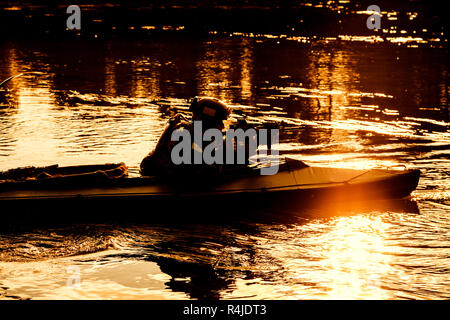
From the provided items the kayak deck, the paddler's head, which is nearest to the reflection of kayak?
the kayak deck

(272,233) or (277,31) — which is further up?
(277,31)

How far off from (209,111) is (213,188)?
1.09 metres

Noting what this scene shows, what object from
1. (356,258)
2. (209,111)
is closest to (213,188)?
(209,111)

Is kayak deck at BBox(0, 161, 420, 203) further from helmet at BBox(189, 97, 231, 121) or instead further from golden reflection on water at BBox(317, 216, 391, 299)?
helmet at BBox(189, 97, 231, 121)

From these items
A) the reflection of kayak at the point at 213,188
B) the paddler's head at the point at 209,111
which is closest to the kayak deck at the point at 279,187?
the reflection of kayak at the point at 213,188

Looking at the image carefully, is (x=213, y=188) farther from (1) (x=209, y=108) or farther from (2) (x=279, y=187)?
(1) (x=209, y=108)

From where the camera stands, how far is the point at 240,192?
970 centimetres

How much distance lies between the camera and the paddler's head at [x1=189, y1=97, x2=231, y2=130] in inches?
371

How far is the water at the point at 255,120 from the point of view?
311 inches

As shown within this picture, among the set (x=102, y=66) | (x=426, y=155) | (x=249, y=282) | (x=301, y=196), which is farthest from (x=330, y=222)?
(x=102, y=66)

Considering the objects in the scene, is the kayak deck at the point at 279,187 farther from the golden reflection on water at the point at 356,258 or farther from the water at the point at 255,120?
the golden reflection on water at the point at 356,258

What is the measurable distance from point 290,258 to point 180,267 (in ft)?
4.42

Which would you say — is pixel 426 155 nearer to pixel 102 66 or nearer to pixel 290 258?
pixel 290 258

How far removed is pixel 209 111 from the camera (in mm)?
9422
